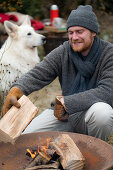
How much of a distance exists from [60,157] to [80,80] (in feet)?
3.33

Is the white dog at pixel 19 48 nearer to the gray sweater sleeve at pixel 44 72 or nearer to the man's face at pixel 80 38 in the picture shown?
the gray sweater sleeve at pixel 44 72

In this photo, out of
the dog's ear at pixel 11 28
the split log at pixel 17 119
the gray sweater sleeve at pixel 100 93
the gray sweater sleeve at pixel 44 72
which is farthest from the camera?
the dog's ear at pixel 11 28

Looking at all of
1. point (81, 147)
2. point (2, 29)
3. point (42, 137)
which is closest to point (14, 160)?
point (42, 137)

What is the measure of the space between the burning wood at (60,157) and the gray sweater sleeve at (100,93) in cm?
44

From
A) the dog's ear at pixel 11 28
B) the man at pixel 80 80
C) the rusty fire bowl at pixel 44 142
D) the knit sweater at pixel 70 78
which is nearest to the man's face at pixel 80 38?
the man at pixel 80 80

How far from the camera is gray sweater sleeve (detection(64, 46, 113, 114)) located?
2.56m

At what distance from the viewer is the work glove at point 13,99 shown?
7.91 feet

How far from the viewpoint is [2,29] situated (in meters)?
6.66

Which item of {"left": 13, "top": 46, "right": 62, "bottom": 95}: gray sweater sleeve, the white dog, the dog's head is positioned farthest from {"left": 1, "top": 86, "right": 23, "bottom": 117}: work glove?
the dog's head

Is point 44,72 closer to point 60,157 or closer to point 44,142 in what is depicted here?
point 44,142

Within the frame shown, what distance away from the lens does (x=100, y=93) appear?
263 centimetres

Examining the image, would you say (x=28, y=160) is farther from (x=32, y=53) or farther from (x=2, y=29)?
(x=2, y=29)

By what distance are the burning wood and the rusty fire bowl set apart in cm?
12

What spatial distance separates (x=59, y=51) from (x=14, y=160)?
1.24 m
